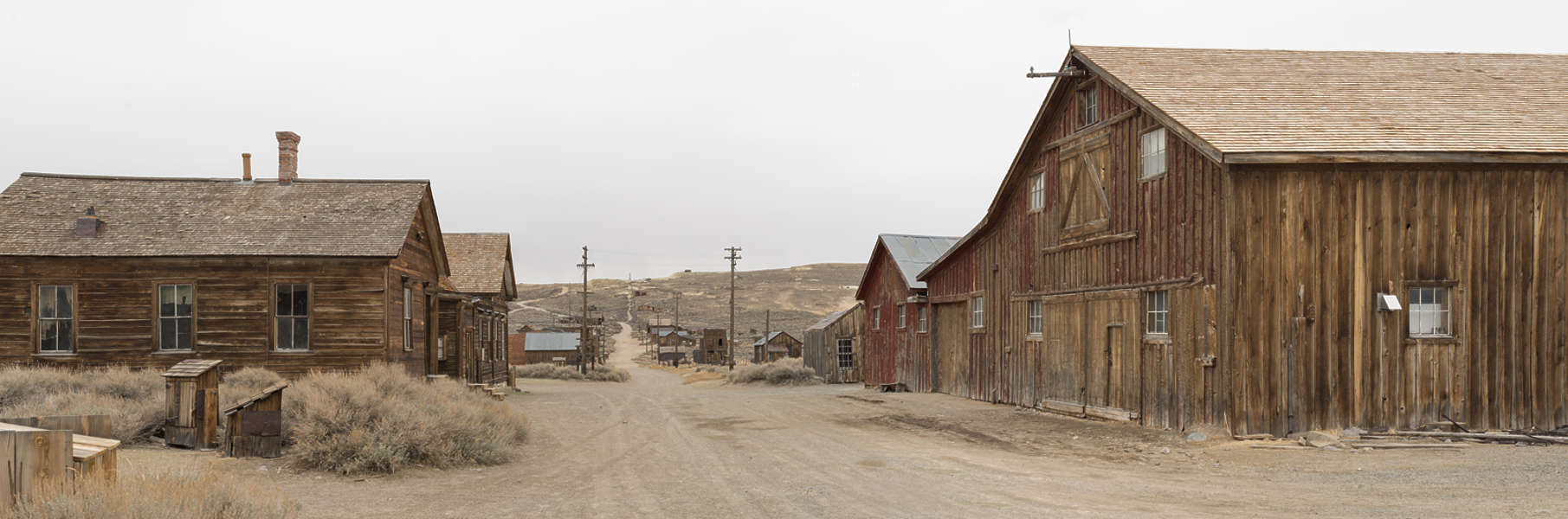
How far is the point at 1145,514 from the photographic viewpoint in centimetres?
819

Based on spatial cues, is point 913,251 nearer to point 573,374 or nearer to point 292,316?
point 292,316

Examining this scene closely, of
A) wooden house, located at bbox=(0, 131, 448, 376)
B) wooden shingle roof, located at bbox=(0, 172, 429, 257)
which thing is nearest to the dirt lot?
wooden house, located at bbox=(0, 131, 448, 376)

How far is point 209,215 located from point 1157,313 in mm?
18377

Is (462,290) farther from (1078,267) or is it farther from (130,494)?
(130,494)

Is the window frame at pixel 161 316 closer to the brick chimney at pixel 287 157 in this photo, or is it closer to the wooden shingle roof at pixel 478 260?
the brick chimney at pixel 287 157

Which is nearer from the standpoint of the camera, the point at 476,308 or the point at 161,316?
the point at 161,316

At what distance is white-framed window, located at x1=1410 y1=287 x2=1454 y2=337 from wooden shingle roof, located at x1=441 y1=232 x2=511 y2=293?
85.3ft

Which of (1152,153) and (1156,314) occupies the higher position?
(1152,153)

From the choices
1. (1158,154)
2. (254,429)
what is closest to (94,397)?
(254,429)

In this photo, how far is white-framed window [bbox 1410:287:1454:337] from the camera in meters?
13.7

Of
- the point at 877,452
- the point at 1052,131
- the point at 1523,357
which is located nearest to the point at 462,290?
the point at 1052,131

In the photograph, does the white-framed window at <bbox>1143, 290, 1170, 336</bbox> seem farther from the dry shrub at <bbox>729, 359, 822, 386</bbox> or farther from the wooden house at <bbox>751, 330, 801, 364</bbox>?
the wooden house at <bbox>751, 330, 801, 364</bbox>

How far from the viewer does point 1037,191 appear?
19.7 metres

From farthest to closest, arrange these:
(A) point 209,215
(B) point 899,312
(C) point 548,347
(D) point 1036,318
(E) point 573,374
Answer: (C) point 548,347, (E) point 573,374, (B) point 899,312, (A) point 209,215, (D) point 1036,318
